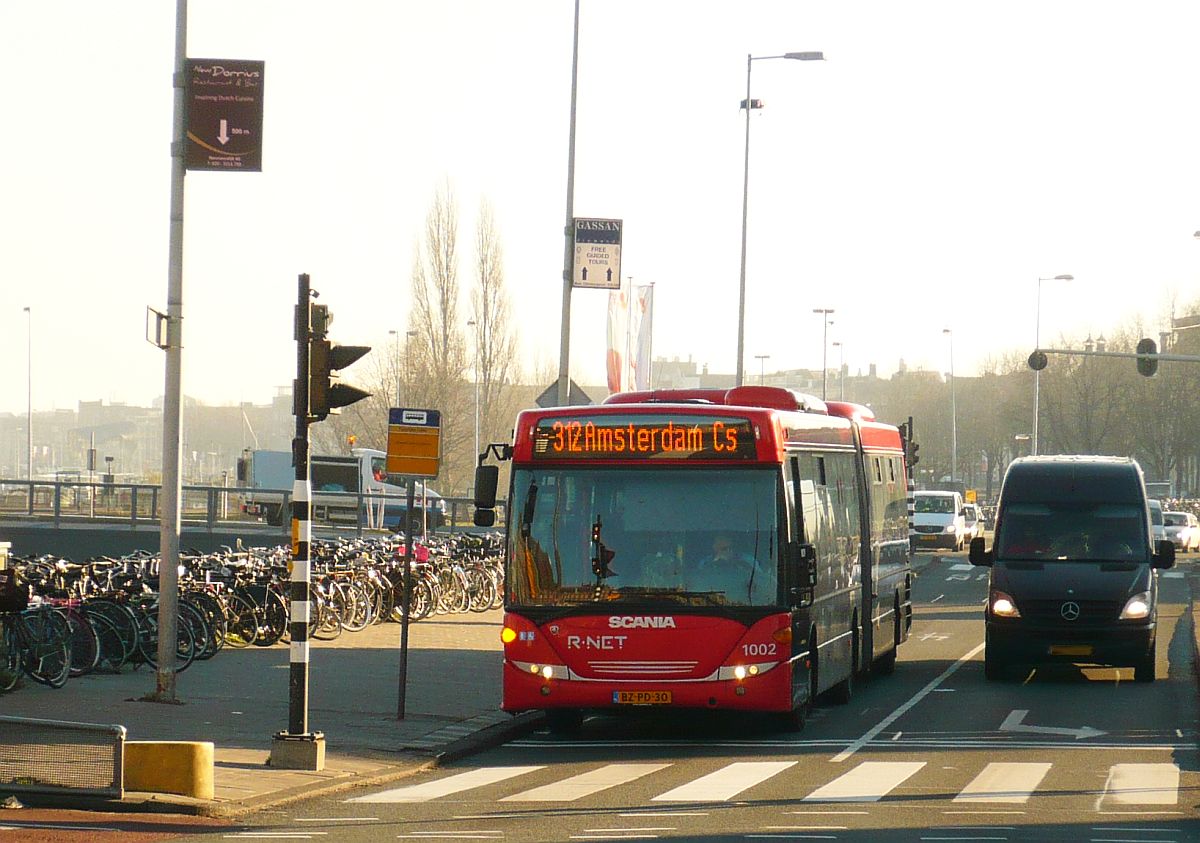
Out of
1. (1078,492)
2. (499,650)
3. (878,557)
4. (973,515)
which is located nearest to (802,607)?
(878,557)

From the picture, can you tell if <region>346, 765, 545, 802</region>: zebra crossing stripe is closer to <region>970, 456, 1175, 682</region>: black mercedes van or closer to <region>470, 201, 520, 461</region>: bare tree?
<region>970, 456, 1175, 682</region>: black mercedes van

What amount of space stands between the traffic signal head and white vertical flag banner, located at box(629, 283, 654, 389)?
2233 cm

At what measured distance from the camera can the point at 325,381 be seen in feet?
45.5

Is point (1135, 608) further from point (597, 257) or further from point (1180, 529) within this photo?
point (1180, 529)

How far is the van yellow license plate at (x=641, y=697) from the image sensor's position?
600 inches

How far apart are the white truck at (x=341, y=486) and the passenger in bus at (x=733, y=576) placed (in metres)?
32.1

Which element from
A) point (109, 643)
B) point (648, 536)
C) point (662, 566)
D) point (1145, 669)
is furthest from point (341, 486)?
point (662, 566)

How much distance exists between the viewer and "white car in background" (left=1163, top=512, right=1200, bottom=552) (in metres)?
64.5

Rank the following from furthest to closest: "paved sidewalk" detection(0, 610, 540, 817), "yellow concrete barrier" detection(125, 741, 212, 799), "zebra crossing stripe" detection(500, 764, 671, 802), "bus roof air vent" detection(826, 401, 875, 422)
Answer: "bus roof air vent" detection(826, 401, 875, 422), "paved sidewalk" detection(0, 610, 540, 817), "zebra crossing stripe" detection(500, 764, 671, 802), "yellow concrete barrier" detection(125, 741, 212, 799)

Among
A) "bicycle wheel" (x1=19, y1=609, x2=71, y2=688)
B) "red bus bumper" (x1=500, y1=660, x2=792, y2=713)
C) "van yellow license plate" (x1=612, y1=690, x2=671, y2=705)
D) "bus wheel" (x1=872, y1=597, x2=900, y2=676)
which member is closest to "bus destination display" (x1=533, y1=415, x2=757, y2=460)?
"red bus bumper" (x1=500, y1=660, x2=792, y2=713)

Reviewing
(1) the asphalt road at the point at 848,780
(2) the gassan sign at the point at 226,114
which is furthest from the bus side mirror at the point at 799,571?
(2) the gassan sign at the point at 226,114

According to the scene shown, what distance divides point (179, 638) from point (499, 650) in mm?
5522

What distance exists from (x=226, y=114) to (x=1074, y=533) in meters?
11.1

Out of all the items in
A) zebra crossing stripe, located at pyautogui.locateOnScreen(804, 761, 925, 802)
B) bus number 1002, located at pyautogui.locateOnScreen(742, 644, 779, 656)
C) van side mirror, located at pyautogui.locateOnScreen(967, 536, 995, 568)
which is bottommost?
zebra crossing stripe, located at pyautogui.locateOnScreen(804, 761, 925, 802)
